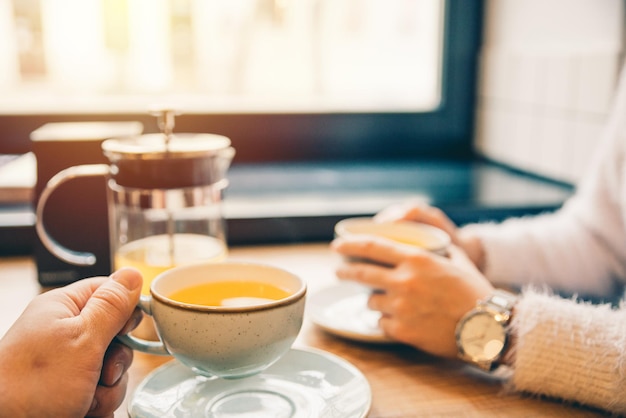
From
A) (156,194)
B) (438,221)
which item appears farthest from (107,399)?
(438,221)

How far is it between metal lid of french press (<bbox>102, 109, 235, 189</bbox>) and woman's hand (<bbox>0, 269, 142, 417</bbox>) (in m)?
0.18

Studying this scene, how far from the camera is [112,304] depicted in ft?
1.72

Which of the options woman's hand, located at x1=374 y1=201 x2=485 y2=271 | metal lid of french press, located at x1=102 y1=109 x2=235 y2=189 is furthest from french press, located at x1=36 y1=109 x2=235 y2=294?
woman's hand, located at x1=374 y1=201 x2=485 y2=271

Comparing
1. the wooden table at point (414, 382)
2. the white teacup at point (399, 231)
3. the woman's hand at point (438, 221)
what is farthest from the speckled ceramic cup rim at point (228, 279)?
the woman's hand at point (438, 221)

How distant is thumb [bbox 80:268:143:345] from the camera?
0.51 m

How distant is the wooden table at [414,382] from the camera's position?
0.60 meters

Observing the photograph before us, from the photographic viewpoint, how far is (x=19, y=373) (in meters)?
0.48

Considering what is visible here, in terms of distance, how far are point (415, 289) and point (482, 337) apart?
0.30 feet

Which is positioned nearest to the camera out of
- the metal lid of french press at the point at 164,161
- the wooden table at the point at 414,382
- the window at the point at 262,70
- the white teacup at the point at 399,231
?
the wooden table at the point at 414,382

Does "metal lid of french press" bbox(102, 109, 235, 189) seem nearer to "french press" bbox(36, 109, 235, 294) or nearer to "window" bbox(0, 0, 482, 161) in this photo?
"french press" bbox(36, 109, 235, 294)

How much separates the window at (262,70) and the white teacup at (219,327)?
3.18 ft

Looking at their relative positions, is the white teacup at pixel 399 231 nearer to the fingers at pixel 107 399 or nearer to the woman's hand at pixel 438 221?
the woman's hand at pixel 438 221

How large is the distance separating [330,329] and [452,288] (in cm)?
15

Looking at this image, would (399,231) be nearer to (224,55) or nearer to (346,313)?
(346,313)
